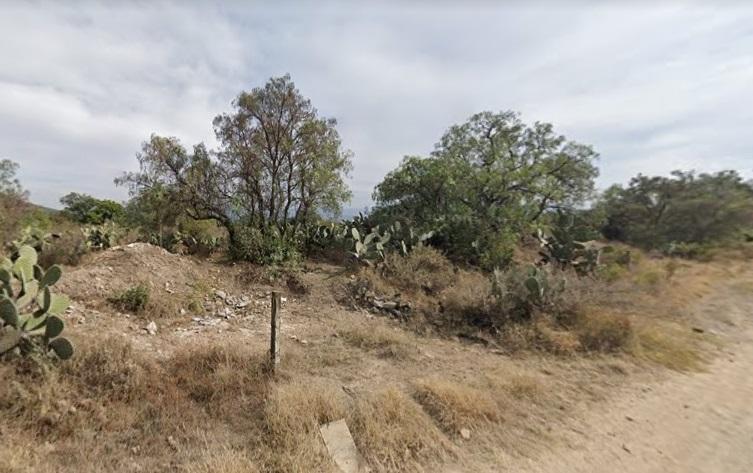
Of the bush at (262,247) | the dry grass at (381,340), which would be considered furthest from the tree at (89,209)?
the dry grass at (381,340)

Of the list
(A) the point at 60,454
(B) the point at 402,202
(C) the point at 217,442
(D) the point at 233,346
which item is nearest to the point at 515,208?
(B) the point at 402,202

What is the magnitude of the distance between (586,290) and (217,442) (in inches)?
237

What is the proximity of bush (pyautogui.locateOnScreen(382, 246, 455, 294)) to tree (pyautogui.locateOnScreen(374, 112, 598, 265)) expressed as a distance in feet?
5.35

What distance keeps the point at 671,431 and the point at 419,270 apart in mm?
4917

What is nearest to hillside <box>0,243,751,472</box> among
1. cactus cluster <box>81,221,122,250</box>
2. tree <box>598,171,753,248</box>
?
cactus cluster <box>81,221,122,250</box>

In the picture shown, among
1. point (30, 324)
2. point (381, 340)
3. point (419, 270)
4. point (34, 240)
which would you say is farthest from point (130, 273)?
point (419, 270)

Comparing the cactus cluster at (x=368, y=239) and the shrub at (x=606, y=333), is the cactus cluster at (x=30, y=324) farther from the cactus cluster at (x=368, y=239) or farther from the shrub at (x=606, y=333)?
the shrub at (x=606, y=333)

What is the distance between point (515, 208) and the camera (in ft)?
32.5

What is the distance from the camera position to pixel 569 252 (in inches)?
347

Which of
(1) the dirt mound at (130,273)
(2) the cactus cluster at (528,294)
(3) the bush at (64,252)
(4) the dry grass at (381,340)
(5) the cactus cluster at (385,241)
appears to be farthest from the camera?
(5) the cactus cluster at (385,241)

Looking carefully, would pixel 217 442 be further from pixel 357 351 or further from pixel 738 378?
pixel 738 378

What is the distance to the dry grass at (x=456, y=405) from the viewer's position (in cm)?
295

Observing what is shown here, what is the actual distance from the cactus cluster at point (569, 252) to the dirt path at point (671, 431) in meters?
4.40

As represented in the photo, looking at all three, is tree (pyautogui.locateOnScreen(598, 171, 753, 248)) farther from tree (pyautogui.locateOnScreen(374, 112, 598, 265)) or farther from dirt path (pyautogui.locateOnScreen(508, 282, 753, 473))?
dirt path (pyautogui.locateOnScreen(508, 282, 753, 473))
